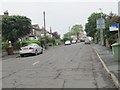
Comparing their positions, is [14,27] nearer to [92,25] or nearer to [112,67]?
[112,67]

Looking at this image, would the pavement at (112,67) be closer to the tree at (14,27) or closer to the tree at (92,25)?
the tree at (14,27)

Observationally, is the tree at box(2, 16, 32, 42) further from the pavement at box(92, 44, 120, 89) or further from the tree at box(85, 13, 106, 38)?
the tree at box(85, 13, 106, 38)

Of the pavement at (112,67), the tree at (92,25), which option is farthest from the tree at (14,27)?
the tree at (92,25)

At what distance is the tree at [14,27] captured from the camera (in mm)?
47000

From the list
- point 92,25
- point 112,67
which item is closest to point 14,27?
point 112,67

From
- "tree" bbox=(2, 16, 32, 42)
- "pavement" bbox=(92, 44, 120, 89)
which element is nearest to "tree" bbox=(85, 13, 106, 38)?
"tree" bbox=(2, 16, 32, 42)

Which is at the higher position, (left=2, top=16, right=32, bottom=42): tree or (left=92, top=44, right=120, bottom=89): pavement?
(left=2, top=16, right=32, bottom=42): tree

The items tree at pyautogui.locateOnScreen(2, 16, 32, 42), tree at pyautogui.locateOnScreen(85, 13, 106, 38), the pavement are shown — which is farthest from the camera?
tree at pyautogui.locateOnScreen(85, 13, 106, 38)

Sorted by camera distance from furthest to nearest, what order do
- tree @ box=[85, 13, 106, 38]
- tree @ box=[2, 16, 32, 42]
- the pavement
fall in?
tree @ box=[85, 13, 106, 38] → tree @ box=[2, 16, 32, 42] → the pavement

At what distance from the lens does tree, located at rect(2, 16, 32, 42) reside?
47.0m

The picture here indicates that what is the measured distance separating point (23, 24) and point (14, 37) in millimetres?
2510

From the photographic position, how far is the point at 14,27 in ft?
156

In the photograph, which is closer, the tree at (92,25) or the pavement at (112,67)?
the pavement at (112,67)

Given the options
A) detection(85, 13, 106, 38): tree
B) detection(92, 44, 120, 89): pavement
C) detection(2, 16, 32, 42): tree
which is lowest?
detection(92, 44, 120, 89): pavement
